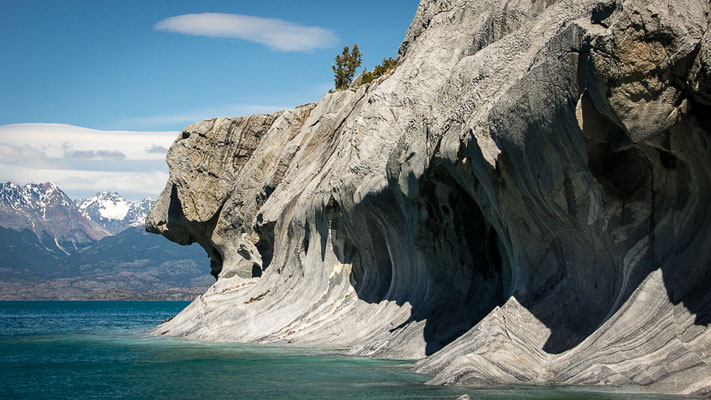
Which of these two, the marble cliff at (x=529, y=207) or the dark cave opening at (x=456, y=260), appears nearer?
the marble cliff at (x=529, y=207)

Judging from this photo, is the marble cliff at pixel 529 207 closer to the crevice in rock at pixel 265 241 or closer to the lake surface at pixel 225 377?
the lake surface at pixel 225 377

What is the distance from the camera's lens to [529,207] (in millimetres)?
14703

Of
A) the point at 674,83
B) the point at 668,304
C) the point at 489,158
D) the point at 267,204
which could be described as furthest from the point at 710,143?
the point at 267,204

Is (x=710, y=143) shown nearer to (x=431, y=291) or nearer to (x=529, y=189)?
(x=529, y=189)

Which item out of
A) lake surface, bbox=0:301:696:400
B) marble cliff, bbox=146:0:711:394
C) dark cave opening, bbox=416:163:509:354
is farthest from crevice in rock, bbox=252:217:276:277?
dark cave opening, bbox=416:163:509:354

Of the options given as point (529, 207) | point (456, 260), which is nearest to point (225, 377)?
point (456, 260)

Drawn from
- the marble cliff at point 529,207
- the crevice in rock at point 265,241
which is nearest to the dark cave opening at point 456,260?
the marble cliff at point 529,207

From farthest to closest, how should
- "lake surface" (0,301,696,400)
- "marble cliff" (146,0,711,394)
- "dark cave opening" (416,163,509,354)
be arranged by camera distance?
"dark cave opening" (416,163,509,354) < "lake surface" (0,301,696,400) < "marble cliff" (146,0,711,394)

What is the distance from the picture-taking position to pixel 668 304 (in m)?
11.6

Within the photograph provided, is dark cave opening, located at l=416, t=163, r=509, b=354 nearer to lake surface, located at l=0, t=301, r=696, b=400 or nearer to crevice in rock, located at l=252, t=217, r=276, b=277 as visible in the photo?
lake surface, located at l=0, t=301, r=696, b=400

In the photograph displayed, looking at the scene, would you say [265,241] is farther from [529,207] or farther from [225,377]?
[529,207]

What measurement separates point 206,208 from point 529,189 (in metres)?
28.3

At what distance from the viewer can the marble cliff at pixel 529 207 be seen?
1088 cm

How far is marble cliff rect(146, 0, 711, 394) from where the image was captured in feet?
35.7
